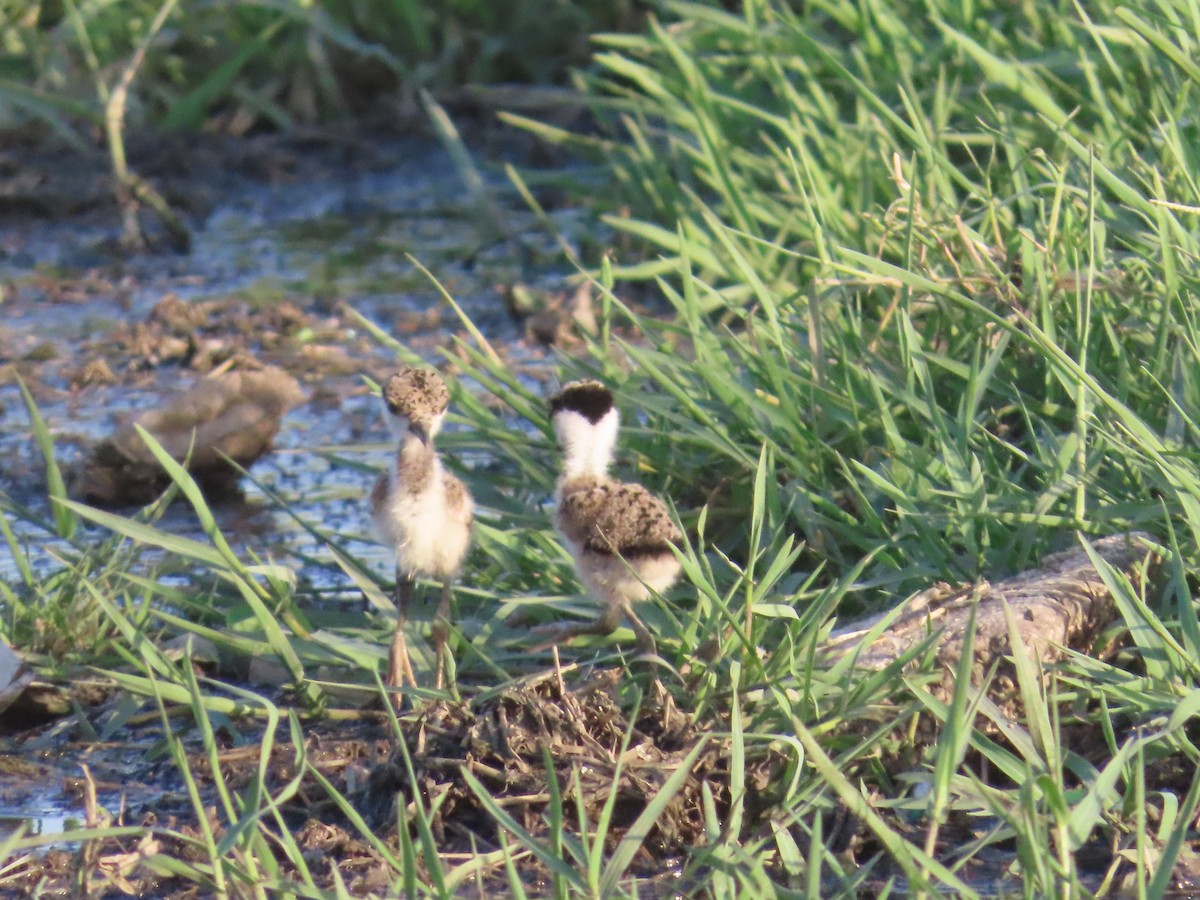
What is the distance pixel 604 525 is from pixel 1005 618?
2.53ft

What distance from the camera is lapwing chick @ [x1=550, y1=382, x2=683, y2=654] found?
3535 mm

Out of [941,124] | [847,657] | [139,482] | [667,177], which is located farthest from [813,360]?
[667,177]

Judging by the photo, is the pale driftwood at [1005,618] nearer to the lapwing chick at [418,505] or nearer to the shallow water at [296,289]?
the lapwing chick at [418,505]

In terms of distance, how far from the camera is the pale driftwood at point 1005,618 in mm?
3393

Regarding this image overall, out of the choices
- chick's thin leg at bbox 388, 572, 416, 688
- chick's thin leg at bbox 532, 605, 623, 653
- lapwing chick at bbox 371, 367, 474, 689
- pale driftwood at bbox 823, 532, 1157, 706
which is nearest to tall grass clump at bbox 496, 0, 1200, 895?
pale driftwood at bbox 823, 532, 1157, 706

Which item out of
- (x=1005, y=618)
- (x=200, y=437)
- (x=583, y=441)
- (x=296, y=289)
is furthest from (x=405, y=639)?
(x=296, y=289)

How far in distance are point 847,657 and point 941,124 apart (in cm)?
251

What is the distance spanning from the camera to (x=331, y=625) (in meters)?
4.25

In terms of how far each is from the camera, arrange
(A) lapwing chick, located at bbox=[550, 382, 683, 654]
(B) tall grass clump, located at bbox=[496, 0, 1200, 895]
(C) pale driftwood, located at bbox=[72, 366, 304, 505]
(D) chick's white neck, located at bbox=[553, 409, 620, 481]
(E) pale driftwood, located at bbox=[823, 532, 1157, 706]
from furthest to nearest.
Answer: (C) pale driftwood, located at bbox=[72, 366, 304, 505], (D) chick's white neck, located at bbox=[553, 409, 620, 481], (A) lapwing chick, located at bbox=[550, 382, 683, 654], (E) pale driftwood, located at bbox=[823, 532, 1157, 706], (B) tall grass clump, located at bbox=[496, 0, 1200, 895]

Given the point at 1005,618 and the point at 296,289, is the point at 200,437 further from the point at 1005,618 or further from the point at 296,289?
the point at 1005,618

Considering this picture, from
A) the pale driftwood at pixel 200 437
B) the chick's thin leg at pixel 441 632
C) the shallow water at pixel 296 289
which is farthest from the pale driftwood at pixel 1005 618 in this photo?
the pale driftwood at pixel 200 437

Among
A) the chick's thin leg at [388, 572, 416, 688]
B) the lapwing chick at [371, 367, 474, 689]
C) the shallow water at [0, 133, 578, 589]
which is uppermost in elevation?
the lapwing chick at [371, 367, 474, 689]

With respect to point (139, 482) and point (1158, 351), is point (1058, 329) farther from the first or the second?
point (139, 482)

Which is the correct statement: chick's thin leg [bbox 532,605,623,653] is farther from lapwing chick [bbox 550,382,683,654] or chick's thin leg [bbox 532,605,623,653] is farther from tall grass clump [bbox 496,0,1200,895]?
tall grass clump [bbox 496,0,1200,895]
